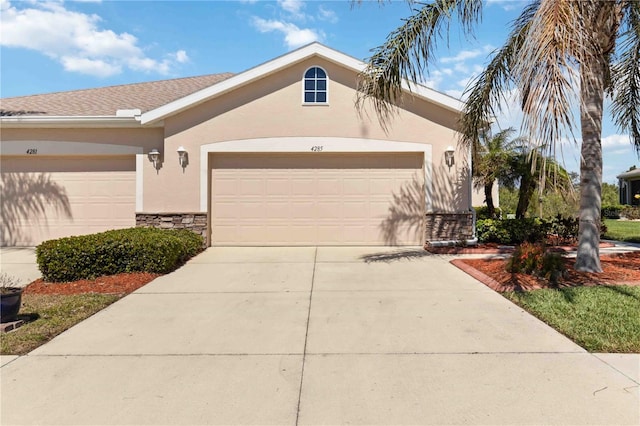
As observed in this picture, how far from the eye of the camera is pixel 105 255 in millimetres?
7273

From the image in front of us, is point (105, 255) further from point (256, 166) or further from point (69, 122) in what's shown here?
point (69, 122)

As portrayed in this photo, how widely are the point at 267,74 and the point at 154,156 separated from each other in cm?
374

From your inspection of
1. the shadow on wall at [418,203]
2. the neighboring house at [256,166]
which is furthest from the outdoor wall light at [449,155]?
the shadow on wall at [418,203]

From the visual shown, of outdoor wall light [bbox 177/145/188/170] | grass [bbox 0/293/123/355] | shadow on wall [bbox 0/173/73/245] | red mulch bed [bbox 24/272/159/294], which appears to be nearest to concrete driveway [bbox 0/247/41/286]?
red mulch bed [bbox 24/272/159/294]

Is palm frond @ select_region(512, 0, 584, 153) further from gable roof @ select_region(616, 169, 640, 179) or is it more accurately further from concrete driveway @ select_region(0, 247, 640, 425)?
gable roof @ select_region(616, 169, 640, 179)

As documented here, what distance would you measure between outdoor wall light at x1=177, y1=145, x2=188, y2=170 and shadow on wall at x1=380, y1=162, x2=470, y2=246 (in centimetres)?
560

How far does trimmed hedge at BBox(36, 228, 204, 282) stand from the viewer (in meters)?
6.95

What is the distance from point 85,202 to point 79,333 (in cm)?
767

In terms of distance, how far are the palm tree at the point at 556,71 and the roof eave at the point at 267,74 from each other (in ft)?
5.64

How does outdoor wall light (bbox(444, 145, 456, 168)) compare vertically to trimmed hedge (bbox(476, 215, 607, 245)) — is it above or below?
above

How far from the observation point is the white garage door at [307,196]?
1082 cm

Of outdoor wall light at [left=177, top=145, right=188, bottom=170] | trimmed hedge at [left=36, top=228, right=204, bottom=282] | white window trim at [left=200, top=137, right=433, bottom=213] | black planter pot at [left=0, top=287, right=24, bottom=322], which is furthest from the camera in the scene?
white window trim at [left=200, top=137, right=433, bottom=213]

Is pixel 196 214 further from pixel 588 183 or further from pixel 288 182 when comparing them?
pixel 588 183

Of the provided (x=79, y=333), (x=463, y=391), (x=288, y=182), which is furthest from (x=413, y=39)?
(x=79, y=333)
